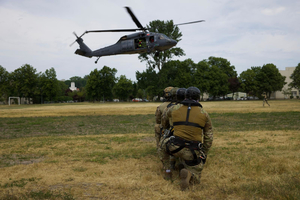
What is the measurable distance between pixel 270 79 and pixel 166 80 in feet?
128

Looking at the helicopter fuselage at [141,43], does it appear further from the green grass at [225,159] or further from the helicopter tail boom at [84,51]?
the green grass at [225,159]

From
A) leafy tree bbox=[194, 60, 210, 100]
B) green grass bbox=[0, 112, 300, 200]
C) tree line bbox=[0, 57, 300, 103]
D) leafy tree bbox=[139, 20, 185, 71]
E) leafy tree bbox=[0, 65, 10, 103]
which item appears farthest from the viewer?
leafy tree bbox=[0, 65, 10, 103]

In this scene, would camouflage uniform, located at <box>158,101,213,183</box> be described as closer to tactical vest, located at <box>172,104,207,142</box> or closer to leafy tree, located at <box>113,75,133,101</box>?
tactical vest, located at <box>172,104,207,142</box>

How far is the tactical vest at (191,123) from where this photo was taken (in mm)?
5000

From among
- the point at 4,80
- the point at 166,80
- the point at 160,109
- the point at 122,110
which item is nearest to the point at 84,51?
the point at 122,110

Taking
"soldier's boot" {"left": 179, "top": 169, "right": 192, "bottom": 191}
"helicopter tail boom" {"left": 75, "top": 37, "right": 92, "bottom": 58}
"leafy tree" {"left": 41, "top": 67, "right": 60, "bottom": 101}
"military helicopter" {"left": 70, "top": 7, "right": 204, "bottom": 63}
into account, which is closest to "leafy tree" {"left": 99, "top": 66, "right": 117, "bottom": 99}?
"leafy tree" {"left": 41, "top": 67, "right": 60, "bottom": 101}

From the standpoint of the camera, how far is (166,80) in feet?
245

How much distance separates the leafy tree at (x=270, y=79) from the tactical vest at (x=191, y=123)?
289 feet

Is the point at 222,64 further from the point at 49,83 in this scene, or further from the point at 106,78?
the point at 49,83

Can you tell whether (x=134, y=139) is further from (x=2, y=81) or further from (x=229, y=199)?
(x=2, y=81)

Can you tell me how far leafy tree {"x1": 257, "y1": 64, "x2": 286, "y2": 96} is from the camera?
84062mm

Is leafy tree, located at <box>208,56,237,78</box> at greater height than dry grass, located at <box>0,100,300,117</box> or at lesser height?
greater

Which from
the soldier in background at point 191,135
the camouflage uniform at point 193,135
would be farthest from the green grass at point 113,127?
the soldier in background at point 191,135

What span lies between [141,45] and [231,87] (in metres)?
79.2
